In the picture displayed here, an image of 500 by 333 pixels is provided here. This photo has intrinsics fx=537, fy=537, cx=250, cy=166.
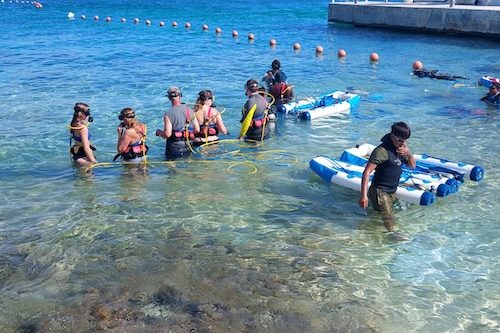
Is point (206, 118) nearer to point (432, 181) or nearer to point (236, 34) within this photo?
point (432, 181)

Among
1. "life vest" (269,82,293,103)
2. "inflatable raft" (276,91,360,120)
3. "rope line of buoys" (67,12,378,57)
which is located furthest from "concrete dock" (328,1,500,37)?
"life vest" (269,82,293,103)

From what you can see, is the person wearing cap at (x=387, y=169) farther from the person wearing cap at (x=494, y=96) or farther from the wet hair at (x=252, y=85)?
the person wearing cap at (x=494, y=96)

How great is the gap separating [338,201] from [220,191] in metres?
2.17

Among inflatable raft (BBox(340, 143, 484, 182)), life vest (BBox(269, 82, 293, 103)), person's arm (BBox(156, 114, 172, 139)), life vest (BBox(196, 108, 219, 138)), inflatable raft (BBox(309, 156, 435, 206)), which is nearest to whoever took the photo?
inflatable raft (BBox(309, 156, 435, 206))

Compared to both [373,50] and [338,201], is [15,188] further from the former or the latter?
[373,50]

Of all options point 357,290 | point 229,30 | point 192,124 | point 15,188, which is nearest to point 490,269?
point 357,290

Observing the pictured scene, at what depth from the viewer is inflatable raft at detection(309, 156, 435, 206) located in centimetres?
846

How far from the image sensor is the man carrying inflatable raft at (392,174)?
7.54m

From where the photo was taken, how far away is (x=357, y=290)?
263 inches

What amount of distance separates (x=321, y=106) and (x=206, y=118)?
524cm

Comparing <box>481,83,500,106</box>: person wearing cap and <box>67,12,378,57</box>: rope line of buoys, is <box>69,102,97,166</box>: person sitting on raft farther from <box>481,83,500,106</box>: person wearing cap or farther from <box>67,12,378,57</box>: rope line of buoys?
<box>67,12,378,57</box>: rope line of buoys

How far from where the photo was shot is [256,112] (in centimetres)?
1193

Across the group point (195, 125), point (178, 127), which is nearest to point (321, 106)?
point (195, 125)

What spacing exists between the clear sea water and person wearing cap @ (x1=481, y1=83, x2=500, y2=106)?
274mm
